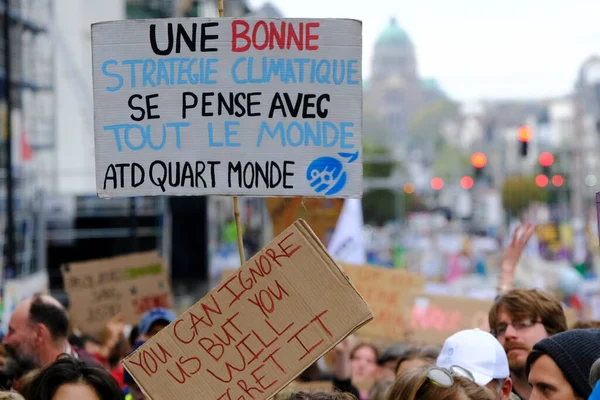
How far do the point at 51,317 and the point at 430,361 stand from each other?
1637 millimetres

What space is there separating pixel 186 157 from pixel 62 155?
21796 millimetres

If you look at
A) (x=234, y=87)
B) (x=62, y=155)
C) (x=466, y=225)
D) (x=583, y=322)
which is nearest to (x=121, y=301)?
(x=583, y=322)

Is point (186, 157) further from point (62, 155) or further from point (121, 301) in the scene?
point (62, 155)

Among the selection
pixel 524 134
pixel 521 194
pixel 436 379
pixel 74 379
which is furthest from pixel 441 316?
pixel 521 194

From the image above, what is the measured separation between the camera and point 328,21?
13.5 feet

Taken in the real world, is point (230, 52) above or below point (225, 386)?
above

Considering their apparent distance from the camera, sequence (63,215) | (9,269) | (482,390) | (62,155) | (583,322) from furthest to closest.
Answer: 1. (62,155)
2. (63,215)
3. (9,269)
4. (583,322)
5. (482,390)

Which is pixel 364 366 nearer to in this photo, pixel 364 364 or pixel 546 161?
pixel 364 364

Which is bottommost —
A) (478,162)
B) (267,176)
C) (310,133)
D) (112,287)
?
(112,287)

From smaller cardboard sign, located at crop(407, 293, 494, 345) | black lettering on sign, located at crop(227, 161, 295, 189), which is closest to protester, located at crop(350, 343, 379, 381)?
smaller cardboard sign, located at crop(407, 293, 494, 345)

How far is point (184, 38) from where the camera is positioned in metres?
4.20

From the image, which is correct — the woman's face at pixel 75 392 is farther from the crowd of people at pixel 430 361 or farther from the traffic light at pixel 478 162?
the traffic light at pixel 478 162

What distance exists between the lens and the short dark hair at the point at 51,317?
5086mm

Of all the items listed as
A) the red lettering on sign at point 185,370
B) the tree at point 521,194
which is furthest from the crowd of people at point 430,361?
the tree at point 521,194
